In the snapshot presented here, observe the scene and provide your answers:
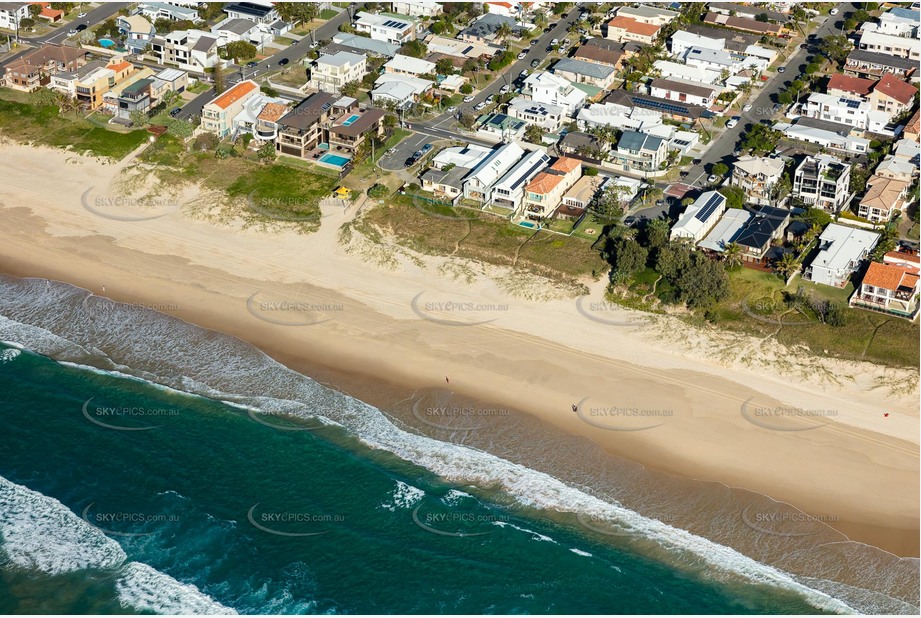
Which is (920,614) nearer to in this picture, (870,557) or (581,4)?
(870,557)

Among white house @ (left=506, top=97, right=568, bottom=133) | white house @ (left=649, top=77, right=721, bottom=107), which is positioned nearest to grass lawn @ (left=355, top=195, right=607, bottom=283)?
white house @ (left=506, top=97, right=568, bottom=133)

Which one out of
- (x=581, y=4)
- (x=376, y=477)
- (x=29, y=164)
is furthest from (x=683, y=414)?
(x=581, y=4)

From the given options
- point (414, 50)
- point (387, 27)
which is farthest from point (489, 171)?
point (387, 27)


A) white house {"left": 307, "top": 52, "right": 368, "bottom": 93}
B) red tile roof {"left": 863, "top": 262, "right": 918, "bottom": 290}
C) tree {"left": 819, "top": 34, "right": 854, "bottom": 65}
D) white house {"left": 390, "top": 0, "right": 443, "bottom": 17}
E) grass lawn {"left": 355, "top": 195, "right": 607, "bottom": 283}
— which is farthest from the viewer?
white house {"left": 390, "top": 0, "right": 443, "bottom": 17}

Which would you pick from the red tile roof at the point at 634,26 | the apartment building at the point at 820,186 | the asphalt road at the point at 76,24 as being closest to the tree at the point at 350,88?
the red tile roof at the point at 634,26

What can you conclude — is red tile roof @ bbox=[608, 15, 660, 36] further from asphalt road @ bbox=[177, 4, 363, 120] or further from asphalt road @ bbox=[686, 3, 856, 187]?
asphalt road @ bbox=[177, 4, 363, 120]

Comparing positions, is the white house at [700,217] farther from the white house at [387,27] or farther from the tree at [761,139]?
the white house at [387,27]

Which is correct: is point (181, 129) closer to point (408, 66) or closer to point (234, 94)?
point (234, 94)
